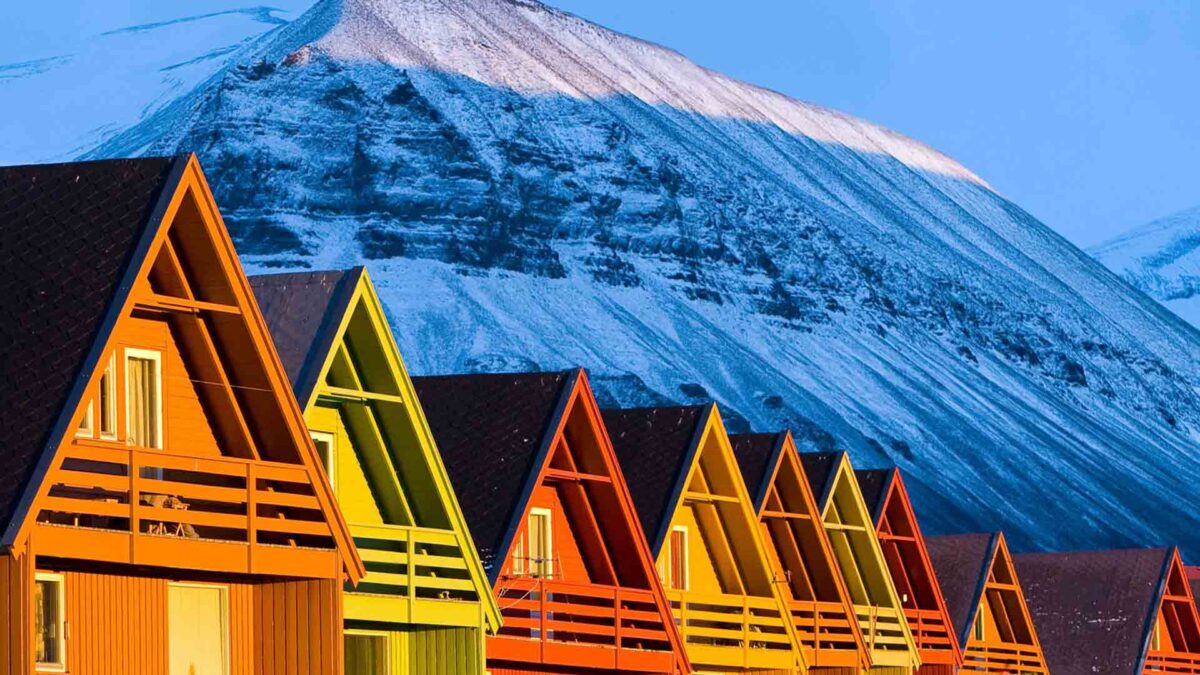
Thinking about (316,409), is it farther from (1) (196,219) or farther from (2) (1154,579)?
(2) (1154,579)

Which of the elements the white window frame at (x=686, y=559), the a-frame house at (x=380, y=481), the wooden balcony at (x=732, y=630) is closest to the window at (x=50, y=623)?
the a-frame house at (x=380, y=481)

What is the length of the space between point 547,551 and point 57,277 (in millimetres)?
14782

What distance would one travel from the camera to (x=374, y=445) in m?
32.3

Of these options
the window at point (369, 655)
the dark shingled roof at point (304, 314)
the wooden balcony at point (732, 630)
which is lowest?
the window at point (369, 655)

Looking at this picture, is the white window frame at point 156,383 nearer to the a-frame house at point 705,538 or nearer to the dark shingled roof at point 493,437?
the dark shingled roof at point 493,437

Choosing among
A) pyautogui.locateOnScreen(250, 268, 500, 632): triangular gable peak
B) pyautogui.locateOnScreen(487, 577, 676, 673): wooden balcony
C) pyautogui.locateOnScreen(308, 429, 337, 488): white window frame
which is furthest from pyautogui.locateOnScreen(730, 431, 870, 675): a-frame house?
pyautogui.locateOnScreen(308, 429, 337, 488): white window frame

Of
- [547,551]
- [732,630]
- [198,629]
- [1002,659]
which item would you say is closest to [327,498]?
[198,629]

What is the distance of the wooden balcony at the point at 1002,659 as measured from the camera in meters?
59.0

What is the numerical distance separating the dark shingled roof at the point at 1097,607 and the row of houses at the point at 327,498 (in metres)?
16.2

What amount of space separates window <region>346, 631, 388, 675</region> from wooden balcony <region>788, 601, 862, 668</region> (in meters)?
13.5

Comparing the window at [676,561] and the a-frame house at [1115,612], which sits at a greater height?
the a-frame house at [1115,612]

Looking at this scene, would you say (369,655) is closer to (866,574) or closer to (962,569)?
(866,574)

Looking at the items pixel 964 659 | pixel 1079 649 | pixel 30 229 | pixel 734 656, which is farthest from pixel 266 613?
pixel 1079 649

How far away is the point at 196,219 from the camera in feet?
83.7
